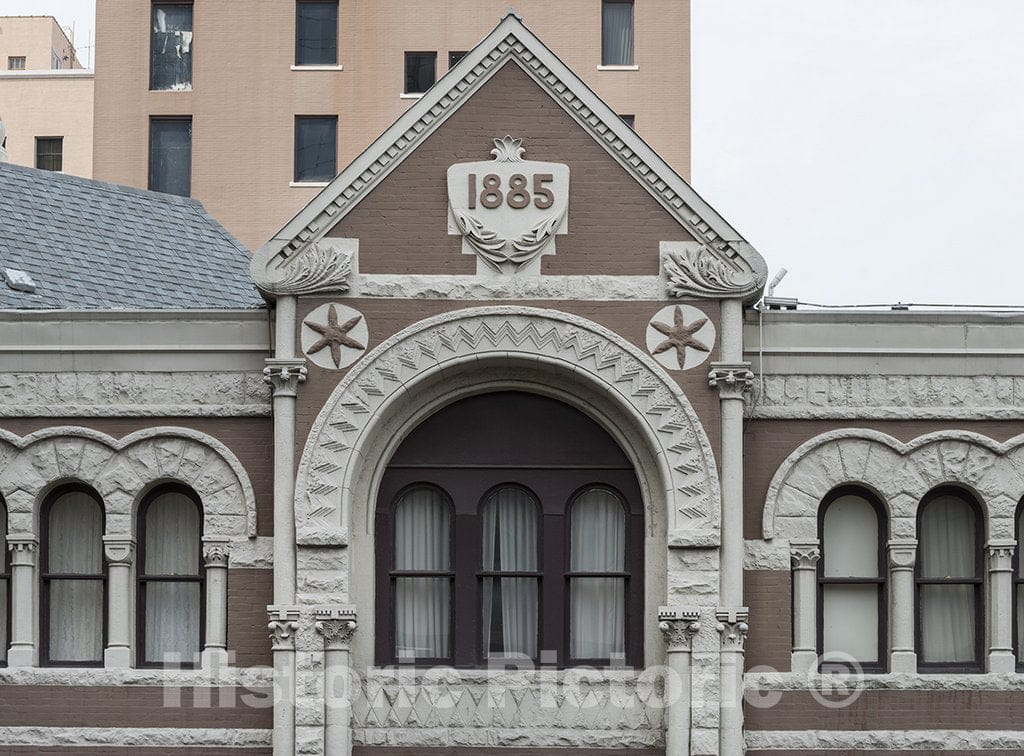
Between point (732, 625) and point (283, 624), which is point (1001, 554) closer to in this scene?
point (732, 625)

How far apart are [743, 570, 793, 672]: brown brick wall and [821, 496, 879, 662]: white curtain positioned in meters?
0.59

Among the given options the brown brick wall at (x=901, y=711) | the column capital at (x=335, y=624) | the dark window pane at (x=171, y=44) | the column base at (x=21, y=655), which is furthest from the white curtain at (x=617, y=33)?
the column base at (x=21, y=655)

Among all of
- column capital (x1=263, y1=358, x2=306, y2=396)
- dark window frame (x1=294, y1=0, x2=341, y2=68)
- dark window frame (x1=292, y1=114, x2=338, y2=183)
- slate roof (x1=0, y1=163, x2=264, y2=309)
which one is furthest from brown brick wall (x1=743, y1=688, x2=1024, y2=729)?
dark window frame (x1=294, y1=0, x2=341, y2=68)

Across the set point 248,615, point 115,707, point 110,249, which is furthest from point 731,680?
point 110,249

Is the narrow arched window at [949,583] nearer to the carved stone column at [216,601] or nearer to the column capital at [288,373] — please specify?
the column capital at [288,373]

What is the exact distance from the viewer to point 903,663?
24.1 meters

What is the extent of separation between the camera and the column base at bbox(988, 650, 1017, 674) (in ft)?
79.0

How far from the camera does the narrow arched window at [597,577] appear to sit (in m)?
24.4

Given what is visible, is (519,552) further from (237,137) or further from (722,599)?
(237,137)

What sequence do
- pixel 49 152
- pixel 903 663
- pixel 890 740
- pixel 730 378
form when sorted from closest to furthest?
pixel 730 378 < pixel 890 740 < pixel 903 663 < pixel 49 152

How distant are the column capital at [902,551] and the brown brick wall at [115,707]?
740 cm

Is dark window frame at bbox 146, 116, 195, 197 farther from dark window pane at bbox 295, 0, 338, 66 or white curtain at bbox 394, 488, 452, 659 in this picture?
white curtain at bbox 394, 488, 452, 659

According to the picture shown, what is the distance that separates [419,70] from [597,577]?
26461 millimetres

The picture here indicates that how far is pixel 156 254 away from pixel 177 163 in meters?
17.7
